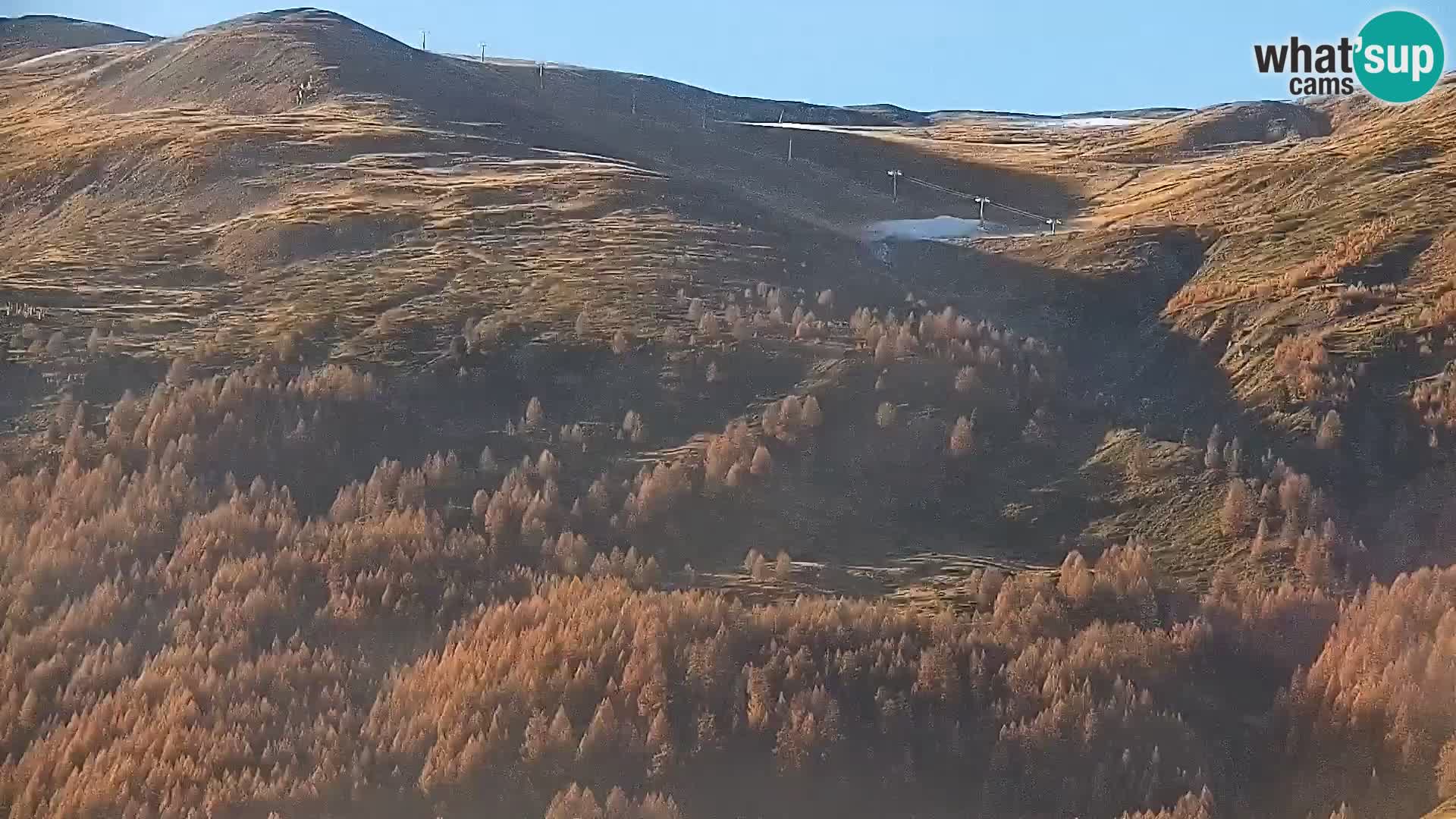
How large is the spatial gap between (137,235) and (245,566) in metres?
13.5

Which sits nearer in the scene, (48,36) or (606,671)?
(606,671)

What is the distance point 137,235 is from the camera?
21.0 meters

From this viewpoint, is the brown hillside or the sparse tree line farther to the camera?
the brown hillside

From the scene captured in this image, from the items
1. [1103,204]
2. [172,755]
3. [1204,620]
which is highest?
[1103,204]

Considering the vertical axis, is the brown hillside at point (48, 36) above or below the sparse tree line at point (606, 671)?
above

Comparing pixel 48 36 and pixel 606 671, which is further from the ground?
pixel 48 36

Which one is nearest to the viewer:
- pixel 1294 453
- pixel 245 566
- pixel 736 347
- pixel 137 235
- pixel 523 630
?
pixel 523 630

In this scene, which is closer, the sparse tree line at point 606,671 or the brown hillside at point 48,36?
the sparse tree line at point 606,671

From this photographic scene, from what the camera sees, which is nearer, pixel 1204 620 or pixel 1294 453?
pixel 1204 620

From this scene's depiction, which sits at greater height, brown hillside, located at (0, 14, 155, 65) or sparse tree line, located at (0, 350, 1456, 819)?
brown hillside, located at (0, 14, 155, 65)

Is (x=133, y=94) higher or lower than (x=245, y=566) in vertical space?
higher

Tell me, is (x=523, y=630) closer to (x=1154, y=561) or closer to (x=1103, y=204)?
(x=1154, y=561)

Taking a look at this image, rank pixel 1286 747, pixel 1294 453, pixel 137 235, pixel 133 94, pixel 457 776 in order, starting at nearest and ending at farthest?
pixel 457 776 < pixel 1286 747 < pixel 1294 453 < pixel 137 235 < pixel 133 94

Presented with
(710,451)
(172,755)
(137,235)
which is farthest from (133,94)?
(172,755)
